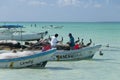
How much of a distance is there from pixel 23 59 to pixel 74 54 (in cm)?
526

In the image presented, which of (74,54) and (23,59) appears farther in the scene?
(74,54)

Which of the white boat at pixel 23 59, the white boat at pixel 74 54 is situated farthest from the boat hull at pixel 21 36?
the white boat at pixel 23 59

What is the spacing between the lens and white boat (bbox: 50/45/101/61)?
23.3 m

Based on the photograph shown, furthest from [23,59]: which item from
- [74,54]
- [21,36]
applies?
[21,36]

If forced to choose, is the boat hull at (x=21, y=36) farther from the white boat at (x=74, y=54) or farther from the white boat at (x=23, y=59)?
the white boat at (x=23, y=59)

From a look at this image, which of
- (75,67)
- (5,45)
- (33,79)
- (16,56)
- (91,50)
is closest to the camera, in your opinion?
(33,79)

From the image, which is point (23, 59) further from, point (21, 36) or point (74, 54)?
point (21, 36)

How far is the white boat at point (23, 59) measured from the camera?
Result: 64.0 feet

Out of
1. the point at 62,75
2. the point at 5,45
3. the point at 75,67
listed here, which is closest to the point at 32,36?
the point at 5,45

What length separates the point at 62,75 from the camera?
60.3ft

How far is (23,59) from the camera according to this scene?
19656 millimetres

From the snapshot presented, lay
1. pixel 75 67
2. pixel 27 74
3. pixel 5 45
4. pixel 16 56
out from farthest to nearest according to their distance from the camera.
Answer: pixel 5 45 < pixel 75 67 < pixel 16 56 < pixel 27 74

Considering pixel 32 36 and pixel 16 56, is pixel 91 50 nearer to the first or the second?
→ pixel 16 56

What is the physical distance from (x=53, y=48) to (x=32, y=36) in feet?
83.8
